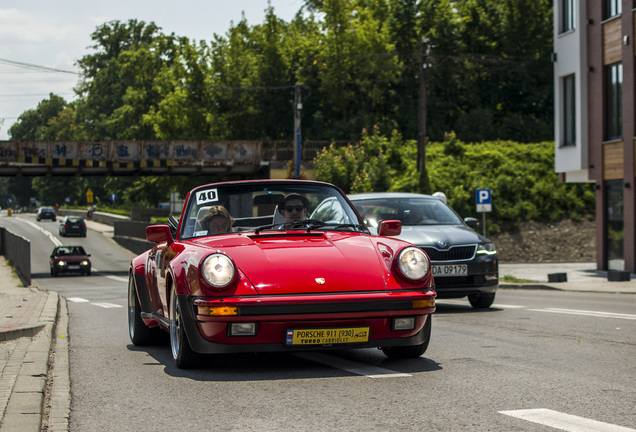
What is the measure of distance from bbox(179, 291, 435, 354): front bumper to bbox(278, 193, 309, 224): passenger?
1417 mm

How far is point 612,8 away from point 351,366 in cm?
2344

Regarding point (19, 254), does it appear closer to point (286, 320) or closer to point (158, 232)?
point (158, 232)

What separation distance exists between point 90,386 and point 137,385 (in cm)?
35

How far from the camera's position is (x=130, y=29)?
10175 cm

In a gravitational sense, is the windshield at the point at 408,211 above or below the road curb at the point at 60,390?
above

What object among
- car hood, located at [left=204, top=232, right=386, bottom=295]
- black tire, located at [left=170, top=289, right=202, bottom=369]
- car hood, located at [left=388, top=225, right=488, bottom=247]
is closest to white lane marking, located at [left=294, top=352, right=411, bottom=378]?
car hood, located at [left=204, top=232, right=386, bottom=295]

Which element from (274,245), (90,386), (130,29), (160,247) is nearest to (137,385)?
(90,386)

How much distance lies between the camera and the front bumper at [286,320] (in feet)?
20.7

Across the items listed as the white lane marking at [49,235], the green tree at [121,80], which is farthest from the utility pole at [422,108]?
the green tree at [121,80]

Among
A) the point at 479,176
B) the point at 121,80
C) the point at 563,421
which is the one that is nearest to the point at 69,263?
the point at 479,176

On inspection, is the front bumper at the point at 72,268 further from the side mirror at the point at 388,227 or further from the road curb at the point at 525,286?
the side mirror at the point at 388,227

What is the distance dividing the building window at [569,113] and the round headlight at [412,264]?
25177 millimetres

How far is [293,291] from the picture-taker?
250 inches

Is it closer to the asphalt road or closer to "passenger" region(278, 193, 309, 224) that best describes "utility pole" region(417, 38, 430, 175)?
the asphalt road
